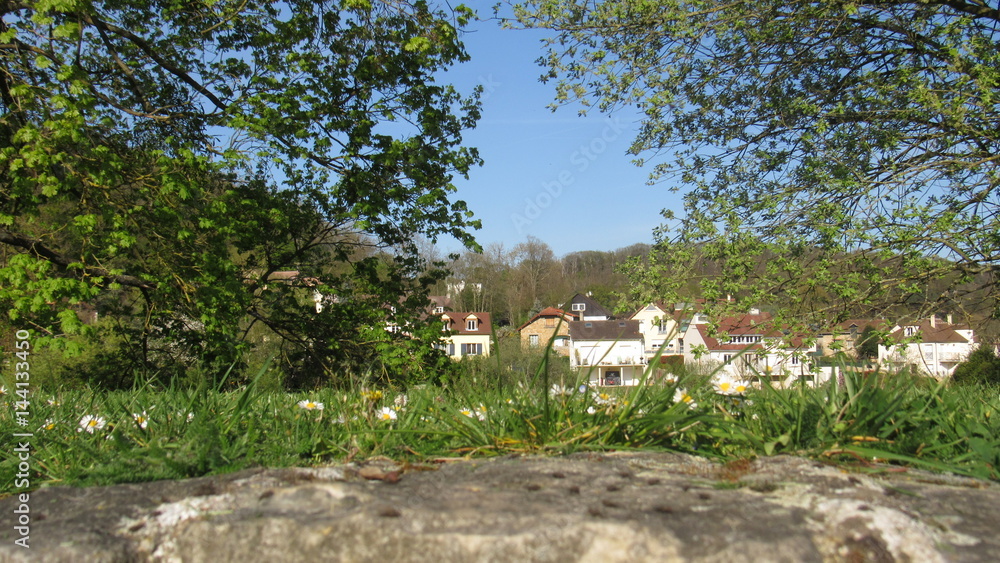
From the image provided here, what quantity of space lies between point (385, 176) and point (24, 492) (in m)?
6.29

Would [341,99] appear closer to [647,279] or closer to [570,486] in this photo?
[647,279]

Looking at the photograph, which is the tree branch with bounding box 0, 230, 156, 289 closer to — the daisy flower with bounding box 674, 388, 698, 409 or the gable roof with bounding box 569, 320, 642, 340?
the gable roof with bounding box 569, 320, 642, 340

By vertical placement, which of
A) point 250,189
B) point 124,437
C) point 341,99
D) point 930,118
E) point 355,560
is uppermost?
point 341,99

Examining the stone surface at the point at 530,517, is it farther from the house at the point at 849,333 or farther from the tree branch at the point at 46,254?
the house at the point at 849,333

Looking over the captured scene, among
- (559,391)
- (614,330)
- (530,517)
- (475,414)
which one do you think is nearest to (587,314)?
(614,330)

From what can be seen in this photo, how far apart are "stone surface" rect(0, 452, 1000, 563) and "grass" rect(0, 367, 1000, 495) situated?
0.72ft

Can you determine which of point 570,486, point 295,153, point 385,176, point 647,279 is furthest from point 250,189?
point 570,486

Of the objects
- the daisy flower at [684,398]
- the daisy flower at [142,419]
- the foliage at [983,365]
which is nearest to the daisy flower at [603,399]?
the daisy flower at [684,398]

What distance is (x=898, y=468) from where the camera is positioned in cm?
184

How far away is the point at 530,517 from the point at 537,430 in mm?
821

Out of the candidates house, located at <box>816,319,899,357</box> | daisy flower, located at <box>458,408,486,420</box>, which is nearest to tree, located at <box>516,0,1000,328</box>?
house, located at <box>816,319,899,357</box>

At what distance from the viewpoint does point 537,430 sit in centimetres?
221

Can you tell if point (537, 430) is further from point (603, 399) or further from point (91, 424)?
point (91, 424)

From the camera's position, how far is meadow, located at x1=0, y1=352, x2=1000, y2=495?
1.98 meters
